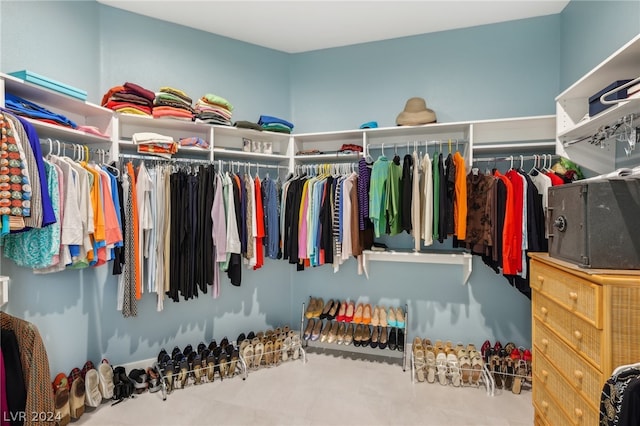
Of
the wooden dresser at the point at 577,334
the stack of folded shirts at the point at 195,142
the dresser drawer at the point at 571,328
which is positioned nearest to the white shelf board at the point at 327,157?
the stack of folded shirts at the point at 195,142

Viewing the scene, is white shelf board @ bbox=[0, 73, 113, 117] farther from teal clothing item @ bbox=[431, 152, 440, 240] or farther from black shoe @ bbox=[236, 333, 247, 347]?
teal clothing item @ bbox=[431, 152, 440, 240]

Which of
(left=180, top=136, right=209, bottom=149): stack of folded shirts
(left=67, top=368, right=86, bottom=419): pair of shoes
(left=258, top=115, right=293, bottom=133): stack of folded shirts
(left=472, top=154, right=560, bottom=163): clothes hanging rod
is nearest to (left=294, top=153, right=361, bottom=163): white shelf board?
(left=258, top=115, right=293, bottom=133): stack of folded shirts

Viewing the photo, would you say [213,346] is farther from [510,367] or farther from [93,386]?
[510,367]

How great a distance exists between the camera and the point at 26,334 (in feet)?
5.20

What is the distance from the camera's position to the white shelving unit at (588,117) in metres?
1.72

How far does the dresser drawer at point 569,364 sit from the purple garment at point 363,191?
1.39 meters

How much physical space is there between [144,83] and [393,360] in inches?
138

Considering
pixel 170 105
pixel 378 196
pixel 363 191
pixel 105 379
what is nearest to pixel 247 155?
pixel 170 105

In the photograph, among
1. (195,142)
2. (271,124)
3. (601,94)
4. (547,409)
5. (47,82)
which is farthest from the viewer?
(271,124)

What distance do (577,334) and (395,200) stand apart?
148 centimetres

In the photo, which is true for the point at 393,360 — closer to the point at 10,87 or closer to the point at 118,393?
the point at 118,393

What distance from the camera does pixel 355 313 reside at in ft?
10.2

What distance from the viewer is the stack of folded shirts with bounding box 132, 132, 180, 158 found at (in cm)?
252

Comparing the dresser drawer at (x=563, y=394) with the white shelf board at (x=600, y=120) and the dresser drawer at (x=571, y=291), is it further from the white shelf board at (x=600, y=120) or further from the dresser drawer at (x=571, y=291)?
the white shelf board at (x=600, y=120)
